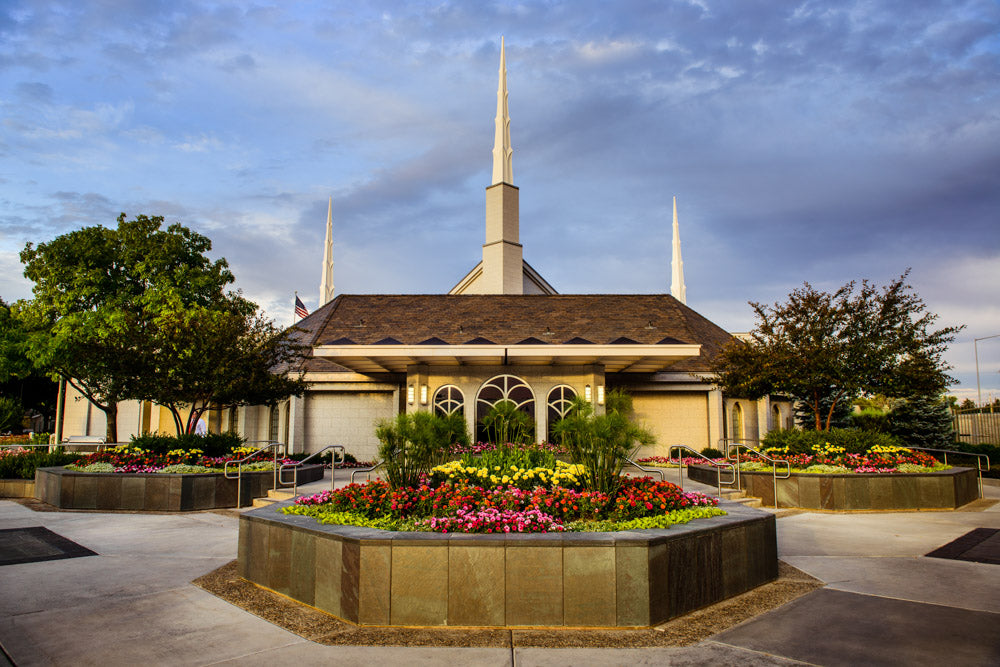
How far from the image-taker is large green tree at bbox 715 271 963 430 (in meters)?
16.4

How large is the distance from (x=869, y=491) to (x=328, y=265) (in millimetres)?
45366

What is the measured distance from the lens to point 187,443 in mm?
14891

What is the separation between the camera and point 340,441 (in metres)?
23.1

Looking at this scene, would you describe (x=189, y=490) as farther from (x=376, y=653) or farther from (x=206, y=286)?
(x=206, y=286)

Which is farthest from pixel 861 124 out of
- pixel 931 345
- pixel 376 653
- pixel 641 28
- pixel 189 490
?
pixel 189 490

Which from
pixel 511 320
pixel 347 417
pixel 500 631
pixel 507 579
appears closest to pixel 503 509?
pixel 507 579

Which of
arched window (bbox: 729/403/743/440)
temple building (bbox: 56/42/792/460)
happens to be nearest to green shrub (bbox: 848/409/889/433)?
temple building (bbox: 56/42/792/460)

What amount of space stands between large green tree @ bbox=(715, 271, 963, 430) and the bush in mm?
13329

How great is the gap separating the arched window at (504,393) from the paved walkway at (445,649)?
10989mm

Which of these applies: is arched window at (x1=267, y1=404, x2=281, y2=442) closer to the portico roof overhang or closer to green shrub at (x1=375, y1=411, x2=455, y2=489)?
the portico roof overhang

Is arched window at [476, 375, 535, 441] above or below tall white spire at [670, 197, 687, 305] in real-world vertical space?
below

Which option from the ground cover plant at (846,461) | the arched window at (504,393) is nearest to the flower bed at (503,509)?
the ground cover plant at (846,461)

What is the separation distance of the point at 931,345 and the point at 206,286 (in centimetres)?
2534

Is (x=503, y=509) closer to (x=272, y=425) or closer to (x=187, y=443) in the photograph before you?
(x=187, y=443)
